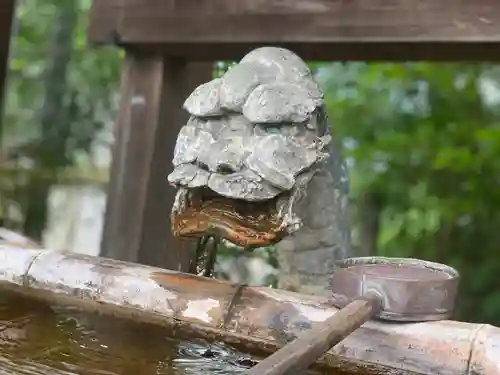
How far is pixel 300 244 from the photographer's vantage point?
73.5 inches

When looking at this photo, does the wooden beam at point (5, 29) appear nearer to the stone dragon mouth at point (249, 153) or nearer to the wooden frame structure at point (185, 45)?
the wooden frame structure at point (185, 45)

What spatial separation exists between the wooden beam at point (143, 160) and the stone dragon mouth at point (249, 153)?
1.71ft

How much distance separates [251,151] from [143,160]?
709 millimetres

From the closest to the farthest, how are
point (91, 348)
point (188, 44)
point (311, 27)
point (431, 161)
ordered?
point (91, 348) < point (311, 27) < point (188, 44) < point (431, 161)

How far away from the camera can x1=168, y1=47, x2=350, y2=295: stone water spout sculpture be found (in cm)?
118

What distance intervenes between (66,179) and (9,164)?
0.38 meters

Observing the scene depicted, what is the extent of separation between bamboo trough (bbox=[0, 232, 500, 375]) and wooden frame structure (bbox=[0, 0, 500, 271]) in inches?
17.3

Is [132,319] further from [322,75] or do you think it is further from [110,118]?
[110,118]

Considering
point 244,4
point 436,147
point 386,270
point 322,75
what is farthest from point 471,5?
point 322,75

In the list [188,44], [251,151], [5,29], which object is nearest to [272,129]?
[251,151]

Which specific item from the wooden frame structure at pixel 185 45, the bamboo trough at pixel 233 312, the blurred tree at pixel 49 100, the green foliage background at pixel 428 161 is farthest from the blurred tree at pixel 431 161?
the bamboo trough at pixel 233 312

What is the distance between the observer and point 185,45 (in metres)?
1.80

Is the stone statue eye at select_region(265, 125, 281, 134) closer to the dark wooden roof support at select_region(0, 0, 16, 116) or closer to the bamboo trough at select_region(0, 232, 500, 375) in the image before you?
the bamboo trough at select_region(0, 232, 500, 375)

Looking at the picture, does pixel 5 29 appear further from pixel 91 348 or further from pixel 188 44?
pixel 91 348
